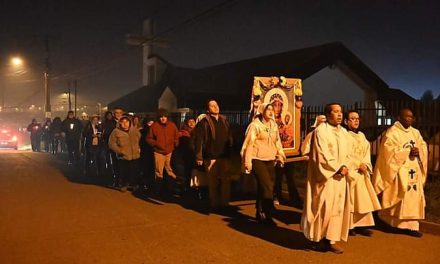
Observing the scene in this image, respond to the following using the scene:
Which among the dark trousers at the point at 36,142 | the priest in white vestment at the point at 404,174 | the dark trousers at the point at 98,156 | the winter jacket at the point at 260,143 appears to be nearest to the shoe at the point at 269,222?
the winter jacket at the point at 260,143

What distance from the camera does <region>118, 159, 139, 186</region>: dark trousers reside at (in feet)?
33.8

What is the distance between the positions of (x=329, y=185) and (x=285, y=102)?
323cm

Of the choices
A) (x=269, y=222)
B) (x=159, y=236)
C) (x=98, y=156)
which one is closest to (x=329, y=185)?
(x=269, y=222)

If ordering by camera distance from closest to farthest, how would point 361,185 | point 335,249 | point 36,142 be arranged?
point 335,249 < point 361,185 < point 36,142

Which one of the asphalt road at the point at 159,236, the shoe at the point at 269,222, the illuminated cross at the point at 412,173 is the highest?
the illuminated cross at the point at 412,173

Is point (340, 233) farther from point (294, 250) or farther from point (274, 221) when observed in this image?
point (274, 221)

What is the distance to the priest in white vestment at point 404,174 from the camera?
644 cm

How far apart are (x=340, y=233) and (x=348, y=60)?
49.1ft

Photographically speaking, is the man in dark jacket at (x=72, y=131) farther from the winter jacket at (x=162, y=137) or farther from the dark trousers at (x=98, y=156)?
the winter jacket at (x=162, y=137)

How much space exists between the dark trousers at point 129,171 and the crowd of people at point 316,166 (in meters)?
0.02

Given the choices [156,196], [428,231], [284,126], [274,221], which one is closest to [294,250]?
[274,221]

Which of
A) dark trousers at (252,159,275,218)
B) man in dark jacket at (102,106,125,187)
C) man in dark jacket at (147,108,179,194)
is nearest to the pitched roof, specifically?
man in dark jacket at (102,106,125,187)

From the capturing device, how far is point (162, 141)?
30.6ft

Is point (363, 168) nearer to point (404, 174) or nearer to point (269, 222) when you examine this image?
point (404, 174)
